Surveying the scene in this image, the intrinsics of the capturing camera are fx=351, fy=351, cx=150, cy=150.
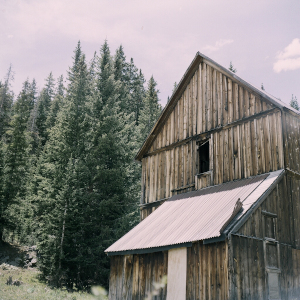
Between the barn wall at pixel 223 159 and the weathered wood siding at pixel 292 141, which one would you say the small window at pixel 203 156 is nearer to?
the barn wall at pixel 223 159

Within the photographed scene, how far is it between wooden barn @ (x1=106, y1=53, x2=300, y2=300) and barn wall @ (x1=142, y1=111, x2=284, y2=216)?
0.04m

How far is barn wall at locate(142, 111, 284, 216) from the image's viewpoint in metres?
12.4

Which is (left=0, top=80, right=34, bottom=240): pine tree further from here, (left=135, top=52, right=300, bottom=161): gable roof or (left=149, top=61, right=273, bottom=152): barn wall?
(left=149, top=61, right=273, bottom=152): barn wall

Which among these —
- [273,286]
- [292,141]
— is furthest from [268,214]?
[292,141]

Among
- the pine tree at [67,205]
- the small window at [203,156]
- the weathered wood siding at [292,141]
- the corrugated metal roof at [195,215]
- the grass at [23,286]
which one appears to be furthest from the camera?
the pine tree at [67,205]

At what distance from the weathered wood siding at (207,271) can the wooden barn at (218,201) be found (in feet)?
0.09

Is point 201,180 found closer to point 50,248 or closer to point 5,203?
point 50,248

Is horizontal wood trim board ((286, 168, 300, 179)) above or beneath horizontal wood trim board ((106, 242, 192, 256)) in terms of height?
above

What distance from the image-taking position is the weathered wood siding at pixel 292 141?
40.0 ft

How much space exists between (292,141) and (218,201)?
353cm

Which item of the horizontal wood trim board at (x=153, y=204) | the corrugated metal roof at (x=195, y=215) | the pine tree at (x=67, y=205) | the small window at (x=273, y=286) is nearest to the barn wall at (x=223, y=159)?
the horizontal wood trim board at (x=153, y=204)

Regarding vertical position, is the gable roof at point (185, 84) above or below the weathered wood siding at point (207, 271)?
above

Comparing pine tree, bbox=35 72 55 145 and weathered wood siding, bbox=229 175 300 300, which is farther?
pine tree, bbox=35 72 55 145

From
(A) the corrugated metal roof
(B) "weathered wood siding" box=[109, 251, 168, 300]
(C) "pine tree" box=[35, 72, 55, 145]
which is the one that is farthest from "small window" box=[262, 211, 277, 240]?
(C) "pine tree" box=[35, 72, 55, 145]
